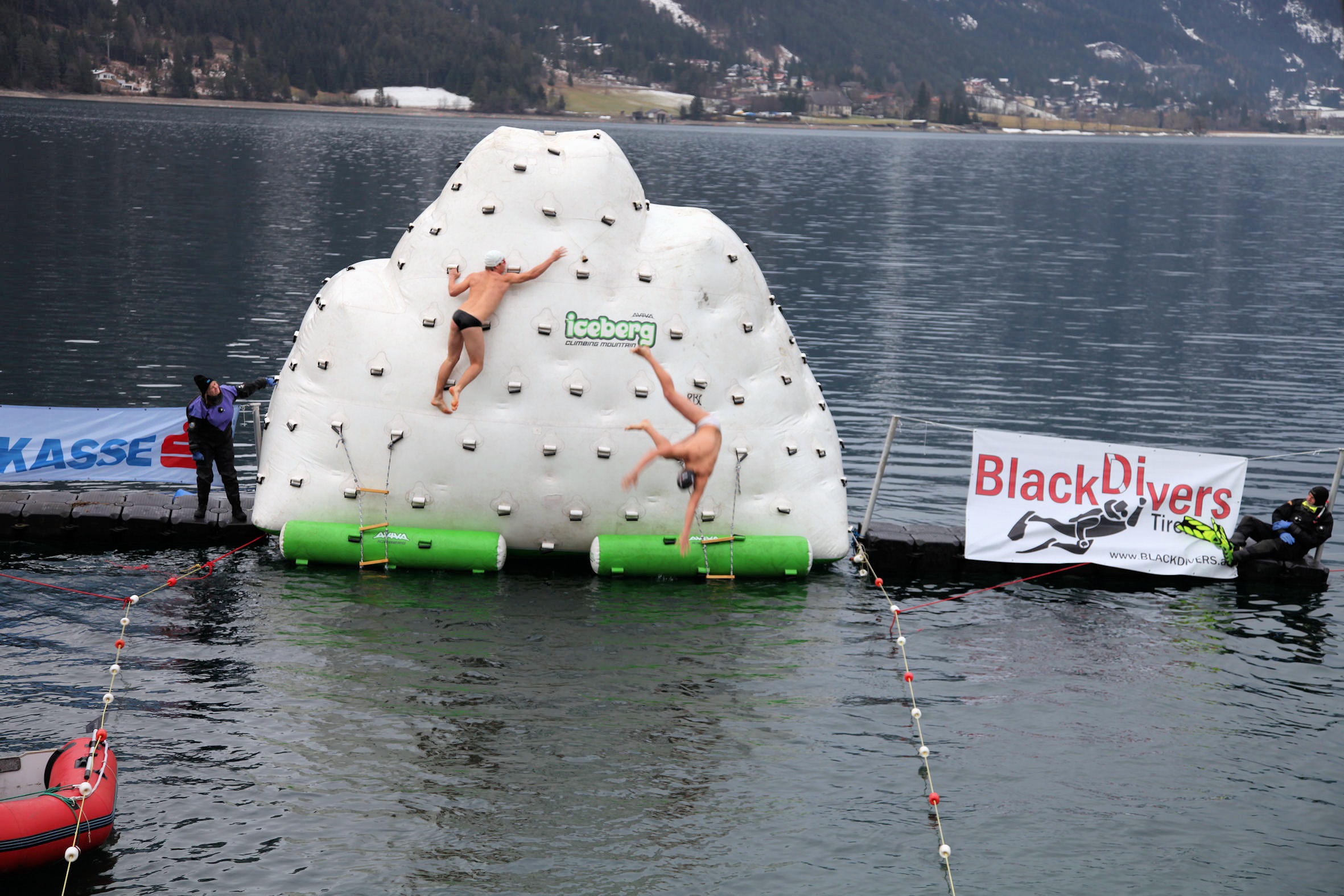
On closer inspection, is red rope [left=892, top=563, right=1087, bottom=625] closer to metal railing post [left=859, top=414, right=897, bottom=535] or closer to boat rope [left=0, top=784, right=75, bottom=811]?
metal railing post [left=859, top=414, right=897, bottom=535]

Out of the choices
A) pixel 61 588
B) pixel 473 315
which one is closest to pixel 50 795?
pixel 61 588

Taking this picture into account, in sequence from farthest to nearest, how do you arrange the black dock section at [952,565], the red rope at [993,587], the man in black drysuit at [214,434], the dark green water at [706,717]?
the black dock section at [952,565], the man in black drysuit at [214,434], the red rope at [993,587], the dark green water at [706,717]

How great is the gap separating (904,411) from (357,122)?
175 meters

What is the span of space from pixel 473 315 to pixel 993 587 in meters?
8.54

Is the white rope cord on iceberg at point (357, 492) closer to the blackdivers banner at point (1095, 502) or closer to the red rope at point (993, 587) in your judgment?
the red rope at point (993, 587)

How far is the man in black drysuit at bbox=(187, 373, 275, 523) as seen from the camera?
17.7 meters

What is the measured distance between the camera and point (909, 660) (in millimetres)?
15406

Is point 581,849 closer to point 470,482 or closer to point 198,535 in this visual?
point 470,482

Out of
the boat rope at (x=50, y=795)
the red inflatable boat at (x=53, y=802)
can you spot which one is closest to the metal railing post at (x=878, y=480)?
the red inflatable boat at (x=53, y=802)

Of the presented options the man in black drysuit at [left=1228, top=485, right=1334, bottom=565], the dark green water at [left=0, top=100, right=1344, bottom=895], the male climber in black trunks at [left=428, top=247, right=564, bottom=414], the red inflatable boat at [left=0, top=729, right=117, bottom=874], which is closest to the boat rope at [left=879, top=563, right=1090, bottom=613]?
the dark green water at [left=0, top=100, right=1344, bottom=895]

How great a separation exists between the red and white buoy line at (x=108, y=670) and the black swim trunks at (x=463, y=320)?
504cm

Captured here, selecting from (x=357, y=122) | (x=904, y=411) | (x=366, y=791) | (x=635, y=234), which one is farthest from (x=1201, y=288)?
(x=357, y=122)

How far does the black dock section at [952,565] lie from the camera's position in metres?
18.7

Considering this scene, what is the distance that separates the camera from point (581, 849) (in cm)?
1092
